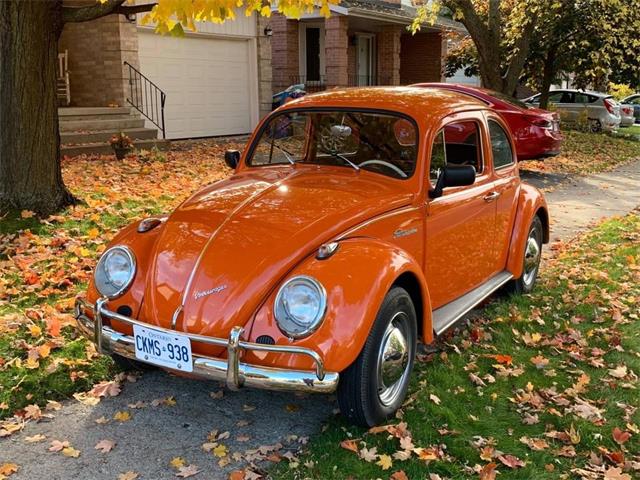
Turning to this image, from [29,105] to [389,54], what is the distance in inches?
707

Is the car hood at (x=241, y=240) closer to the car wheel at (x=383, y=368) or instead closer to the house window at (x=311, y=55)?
the car wheel at (x=383, y=368)

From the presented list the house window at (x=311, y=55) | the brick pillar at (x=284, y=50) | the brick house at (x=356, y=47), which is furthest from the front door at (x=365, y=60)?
the brick pillar at (x=284, y=50)

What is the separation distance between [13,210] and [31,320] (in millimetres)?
2763

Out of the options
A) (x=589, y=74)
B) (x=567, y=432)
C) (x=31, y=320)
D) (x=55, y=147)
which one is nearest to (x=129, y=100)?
(x=55, y=147)

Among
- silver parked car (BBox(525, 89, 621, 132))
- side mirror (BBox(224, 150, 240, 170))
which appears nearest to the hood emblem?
side mirror (BBox(224, 150, 240, 170))

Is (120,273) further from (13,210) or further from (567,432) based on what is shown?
(13,210)

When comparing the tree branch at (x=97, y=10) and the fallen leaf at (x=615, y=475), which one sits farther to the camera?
the tree branch at (x=97, y=10)

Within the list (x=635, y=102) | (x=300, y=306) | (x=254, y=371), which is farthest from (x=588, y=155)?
(x=635, y=102)

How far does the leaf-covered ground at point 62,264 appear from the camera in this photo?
163 inches

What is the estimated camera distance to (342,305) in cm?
319

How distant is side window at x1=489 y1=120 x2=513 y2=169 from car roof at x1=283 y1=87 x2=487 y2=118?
1.40 ft

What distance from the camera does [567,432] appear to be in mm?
3643

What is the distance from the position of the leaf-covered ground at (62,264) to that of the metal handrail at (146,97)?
3855 millimetres

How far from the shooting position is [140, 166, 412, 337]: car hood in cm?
331
